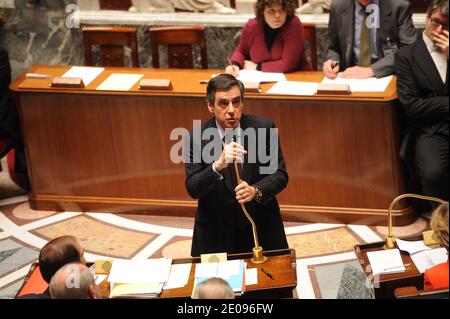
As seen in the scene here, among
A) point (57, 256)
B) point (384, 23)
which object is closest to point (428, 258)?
point (57, 256)

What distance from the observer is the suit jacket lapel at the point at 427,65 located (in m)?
5.69

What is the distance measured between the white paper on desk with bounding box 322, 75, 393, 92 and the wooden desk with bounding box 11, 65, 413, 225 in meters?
0.09

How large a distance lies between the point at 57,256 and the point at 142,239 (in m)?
2.54

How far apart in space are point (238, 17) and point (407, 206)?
9.38ft

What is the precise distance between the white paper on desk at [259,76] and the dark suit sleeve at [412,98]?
102 cm

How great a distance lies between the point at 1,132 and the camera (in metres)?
6.99

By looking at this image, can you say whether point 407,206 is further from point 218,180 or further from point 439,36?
point 218,180

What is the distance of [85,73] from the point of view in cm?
691

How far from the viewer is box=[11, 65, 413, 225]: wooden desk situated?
6156 millimetres

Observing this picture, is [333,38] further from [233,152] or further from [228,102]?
[233,152]

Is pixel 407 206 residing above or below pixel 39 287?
below

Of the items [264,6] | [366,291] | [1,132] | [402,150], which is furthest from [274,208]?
[1,132]

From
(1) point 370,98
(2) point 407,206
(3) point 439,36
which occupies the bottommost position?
Answer: (2) point 407,206
